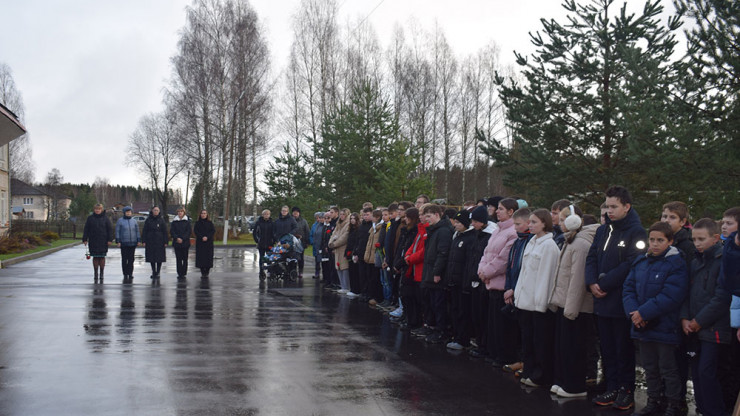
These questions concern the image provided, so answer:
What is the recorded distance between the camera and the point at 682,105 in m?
12.3

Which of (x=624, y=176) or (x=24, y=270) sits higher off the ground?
(x=624, y=176)

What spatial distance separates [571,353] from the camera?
663cm

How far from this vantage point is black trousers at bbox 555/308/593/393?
6.61 meters

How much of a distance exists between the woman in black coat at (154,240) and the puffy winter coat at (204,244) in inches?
36.1

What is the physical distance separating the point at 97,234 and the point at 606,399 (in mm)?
14345

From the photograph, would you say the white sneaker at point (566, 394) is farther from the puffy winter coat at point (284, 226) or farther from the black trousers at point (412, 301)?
the puffy winter coat at point (284, 226)

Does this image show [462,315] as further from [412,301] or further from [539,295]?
[539,295]

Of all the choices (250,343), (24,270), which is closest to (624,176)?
(250,343)

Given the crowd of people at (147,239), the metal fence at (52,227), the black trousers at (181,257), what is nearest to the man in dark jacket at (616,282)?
the crowd of people at (147,239)

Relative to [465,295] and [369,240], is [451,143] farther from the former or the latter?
[465,295]

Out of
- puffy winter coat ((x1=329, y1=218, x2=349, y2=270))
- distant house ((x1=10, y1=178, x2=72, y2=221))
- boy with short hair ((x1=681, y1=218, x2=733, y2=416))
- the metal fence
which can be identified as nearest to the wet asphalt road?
boy with short hair ((x1=681, y1=218, x2=733, y2=416))

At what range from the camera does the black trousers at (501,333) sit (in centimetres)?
787

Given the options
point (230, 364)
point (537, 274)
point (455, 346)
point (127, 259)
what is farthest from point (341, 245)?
point (537, 274)

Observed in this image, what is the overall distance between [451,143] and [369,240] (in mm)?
38925
